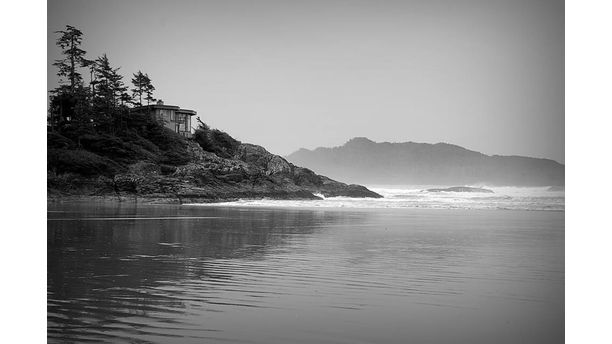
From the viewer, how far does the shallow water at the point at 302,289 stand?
299cm

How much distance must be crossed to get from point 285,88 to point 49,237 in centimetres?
527

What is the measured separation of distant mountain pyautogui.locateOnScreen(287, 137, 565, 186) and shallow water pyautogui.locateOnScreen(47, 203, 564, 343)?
9391mm

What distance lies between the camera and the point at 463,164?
1953 cm

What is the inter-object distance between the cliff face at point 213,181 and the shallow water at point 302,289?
1243 cm

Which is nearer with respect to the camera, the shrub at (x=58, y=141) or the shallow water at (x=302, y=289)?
the shallow water at (x=302, y=289)

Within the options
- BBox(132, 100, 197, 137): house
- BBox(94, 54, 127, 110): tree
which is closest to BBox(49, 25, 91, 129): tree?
BBox(94, 54, 127, 110): tree

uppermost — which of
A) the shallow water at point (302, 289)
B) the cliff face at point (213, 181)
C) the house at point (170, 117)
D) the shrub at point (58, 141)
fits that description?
the house at point (170, 117)

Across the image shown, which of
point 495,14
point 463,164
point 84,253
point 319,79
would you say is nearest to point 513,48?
point 495,14

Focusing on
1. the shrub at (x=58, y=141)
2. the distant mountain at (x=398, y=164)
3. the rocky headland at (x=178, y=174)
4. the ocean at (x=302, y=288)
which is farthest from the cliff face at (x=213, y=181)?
the ocean at (x=302, y=288)

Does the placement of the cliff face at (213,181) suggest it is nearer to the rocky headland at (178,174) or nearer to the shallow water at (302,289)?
the rocky headland at (178,174)

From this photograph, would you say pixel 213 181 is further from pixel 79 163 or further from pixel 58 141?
pixel 58 141

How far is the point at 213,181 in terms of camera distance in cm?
2256

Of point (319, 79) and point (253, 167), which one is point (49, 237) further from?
point (253, 167)

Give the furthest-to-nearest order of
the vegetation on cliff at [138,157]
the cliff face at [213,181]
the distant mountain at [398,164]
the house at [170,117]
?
the house at [170,117] → the vegetation on cliff at [138,157] → the cliff face at [213,181] → the distant mountain at [398,164]
